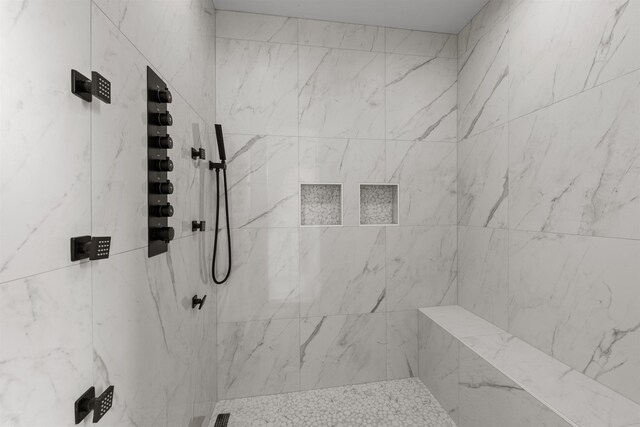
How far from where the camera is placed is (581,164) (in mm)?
1436

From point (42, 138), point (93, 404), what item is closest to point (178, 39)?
point (42, 138)

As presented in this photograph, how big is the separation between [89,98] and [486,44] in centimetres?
228

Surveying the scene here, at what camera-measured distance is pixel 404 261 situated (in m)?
2.31

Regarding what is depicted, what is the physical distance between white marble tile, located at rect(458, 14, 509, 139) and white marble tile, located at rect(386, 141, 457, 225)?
243 mm

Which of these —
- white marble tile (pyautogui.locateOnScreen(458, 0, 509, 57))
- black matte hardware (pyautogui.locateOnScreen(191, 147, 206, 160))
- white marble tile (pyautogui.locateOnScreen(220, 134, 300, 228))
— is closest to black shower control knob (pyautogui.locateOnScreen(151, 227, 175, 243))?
black matte hardware (pyautogui.locateOnScreen(191, 147, 206, 160))

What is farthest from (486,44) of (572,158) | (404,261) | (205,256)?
(205,256)

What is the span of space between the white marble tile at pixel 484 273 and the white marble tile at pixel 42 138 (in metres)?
2.08

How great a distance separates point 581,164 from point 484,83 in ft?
2.99

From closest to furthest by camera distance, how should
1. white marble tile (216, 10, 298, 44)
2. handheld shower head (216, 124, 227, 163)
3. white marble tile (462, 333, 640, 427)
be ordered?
white marble tile (462, 333, 640, 427)
handheld shower head (216, 124, 227, 163)
white marble tile (216, 10, 298, 44)

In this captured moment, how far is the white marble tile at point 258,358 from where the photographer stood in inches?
83.5

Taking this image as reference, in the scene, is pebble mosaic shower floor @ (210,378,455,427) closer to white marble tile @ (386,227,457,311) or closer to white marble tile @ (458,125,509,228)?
white marble tile @ (386,227,457,311)

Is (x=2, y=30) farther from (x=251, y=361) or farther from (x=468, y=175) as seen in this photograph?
(x=468, y=175)

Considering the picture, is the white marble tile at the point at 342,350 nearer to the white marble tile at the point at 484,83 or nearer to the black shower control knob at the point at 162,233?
the black shower control knob at the point at 162,233

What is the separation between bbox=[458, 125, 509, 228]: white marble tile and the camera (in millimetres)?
1920
